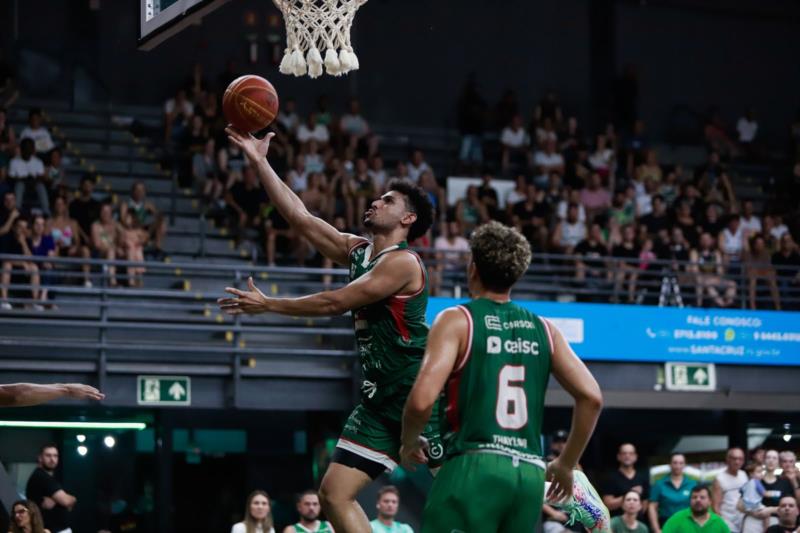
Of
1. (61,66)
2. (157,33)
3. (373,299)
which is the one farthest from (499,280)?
(61,66)

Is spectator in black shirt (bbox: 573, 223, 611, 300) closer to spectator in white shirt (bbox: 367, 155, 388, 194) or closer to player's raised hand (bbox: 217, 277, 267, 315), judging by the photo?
spectator in white shirt (bbox: 367, 155, 388, 194)

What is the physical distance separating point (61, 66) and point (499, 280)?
18.5 meters

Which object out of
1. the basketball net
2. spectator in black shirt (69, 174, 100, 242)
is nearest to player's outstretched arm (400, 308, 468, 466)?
the basketball net

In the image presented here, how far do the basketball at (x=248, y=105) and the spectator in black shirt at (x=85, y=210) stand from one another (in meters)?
9.24

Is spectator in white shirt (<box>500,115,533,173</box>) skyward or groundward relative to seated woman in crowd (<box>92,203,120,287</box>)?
skyward

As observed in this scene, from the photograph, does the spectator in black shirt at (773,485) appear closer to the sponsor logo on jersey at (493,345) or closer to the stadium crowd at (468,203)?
the stadium crowd at (468,203)

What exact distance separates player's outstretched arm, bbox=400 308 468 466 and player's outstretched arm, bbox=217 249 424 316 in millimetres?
1294

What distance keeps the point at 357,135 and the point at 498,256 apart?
621 inches

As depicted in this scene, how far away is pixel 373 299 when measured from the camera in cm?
698

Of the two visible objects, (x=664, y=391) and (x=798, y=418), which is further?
(x=798, y=418)

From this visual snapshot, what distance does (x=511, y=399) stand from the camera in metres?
5.66

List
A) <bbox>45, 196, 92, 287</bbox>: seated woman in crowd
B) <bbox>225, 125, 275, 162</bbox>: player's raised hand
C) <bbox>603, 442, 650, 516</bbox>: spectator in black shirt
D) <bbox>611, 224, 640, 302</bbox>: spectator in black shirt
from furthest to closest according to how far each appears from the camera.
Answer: <bbox>611, 224, 640, 302</bbox>: spectator in black shirt
<bbox>45, 196, 92, 287</bbox>: seated woman in crowd
<bbox>603, 442, 650, 516</bbox>: spectator in black shirt
<bbox>225, 125, 275, 162</bbox>: player's raised hand

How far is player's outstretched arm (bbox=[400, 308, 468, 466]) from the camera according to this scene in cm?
549

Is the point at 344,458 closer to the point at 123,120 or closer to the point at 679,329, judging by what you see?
the point at 679,329
